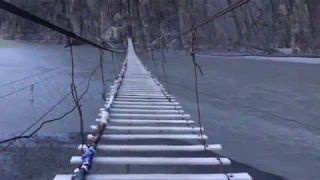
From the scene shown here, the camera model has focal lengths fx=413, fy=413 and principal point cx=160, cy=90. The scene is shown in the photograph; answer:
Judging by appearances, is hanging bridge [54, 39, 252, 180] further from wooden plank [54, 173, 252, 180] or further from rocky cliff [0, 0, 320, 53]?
rocky cliff [0, 0, 320, 53]

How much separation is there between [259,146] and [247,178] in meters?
4.85

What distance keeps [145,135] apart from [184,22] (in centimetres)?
5470

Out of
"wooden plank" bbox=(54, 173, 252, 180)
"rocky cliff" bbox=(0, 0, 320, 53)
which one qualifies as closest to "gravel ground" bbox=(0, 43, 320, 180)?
"wooden plank" bbox=(54, 173, 252, 180)

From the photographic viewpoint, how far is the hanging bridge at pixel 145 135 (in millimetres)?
2154

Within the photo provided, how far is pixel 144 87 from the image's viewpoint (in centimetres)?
602

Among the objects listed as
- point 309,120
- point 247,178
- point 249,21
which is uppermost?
point 249,21

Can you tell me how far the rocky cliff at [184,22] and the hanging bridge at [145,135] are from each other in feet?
143

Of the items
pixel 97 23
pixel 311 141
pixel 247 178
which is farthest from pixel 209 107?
pixel 97 23

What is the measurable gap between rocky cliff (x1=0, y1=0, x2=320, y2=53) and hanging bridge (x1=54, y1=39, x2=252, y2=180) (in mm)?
43655

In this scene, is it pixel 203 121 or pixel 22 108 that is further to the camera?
pixel 22 108

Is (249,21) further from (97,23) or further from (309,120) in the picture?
(309,120)

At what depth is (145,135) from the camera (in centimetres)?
312

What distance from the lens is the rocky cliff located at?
167ft

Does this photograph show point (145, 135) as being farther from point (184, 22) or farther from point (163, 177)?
point (184, 22)
